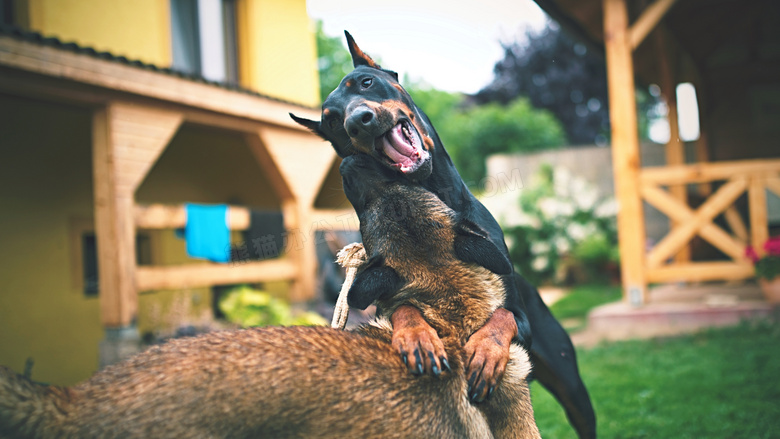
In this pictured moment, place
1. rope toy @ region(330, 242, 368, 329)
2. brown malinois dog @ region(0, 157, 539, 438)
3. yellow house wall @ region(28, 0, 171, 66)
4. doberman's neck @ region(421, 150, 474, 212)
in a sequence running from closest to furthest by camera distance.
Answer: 1. brown malinois dog @ region(0, 157, 539, 438)
2. doberman's neck @ region(421, 150, 474, 212)
3. rope toy @ region(330, 242, 368, 329)
4. yellow house wall @ region(28, 0, 171, 66)

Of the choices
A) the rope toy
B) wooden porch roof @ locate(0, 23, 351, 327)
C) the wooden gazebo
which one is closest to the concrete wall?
wooden porch roof @ locate(0, 23, 351, 327)

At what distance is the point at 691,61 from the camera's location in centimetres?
1130

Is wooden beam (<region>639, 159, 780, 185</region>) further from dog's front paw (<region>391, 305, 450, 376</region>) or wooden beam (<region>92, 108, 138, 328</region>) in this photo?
dog's front paw (<region>391, 305, 450, 376</region>)

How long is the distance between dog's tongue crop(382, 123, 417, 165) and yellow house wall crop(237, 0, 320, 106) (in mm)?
7417

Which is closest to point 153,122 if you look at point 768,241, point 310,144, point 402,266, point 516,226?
point 310,144

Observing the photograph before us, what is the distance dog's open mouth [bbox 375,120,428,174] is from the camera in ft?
5.38

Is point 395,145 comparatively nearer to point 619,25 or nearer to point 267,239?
point 267,239

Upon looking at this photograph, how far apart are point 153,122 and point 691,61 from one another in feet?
33.1

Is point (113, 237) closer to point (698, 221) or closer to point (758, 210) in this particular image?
point (698, 221)

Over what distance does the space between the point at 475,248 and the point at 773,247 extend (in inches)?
262

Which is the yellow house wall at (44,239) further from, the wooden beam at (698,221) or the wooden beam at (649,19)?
the wooden beam at (698,221)

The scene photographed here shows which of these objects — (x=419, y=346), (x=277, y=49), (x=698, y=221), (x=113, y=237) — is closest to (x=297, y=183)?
(x=277, y=49)

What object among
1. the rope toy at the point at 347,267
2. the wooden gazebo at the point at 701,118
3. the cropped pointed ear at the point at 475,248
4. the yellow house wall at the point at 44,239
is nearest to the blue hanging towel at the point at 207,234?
the yellow house wall at the point at 44,239

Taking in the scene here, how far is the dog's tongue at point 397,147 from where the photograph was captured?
5.40ft
